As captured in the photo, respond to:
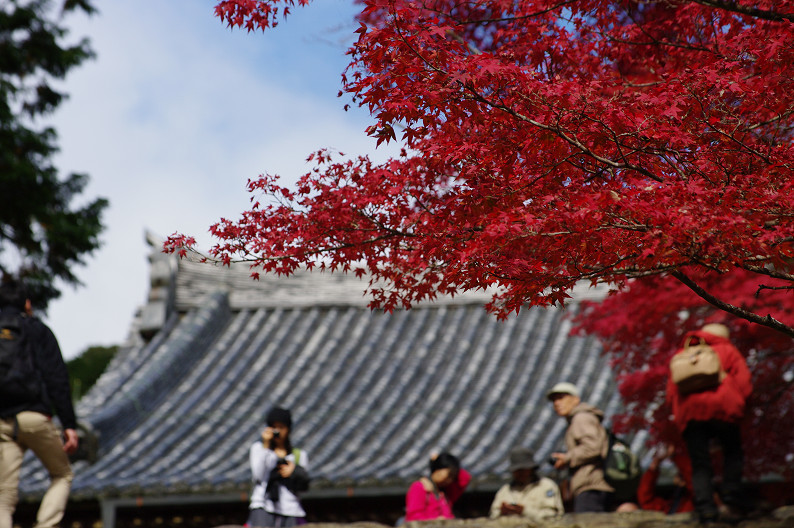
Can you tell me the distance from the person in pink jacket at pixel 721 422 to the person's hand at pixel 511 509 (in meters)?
1.29

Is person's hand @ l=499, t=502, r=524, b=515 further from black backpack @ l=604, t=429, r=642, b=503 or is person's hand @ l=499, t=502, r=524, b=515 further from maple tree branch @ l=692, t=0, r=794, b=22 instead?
maple tree branch @ l=692, t=0, r=794, b=22

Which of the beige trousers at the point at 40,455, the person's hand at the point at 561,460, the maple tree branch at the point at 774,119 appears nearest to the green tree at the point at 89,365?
the beige trousers at the point at 40,455

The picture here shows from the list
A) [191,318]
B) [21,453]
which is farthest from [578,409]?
[191,318]

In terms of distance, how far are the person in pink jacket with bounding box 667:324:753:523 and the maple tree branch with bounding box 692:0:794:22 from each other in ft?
10.1

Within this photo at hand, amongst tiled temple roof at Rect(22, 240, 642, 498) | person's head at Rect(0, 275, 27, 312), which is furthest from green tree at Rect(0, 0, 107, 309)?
person's head at Rect(0, 275, 27, 312)

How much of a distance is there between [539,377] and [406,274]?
8.26m

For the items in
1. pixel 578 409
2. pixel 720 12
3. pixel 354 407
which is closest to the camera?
pixel 720 12

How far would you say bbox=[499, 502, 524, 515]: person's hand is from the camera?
23.8 feet

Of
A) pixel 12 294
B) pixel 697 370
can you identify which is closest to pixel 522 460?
pixel 697 370

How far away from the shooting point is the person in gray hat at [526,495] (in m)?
7.29

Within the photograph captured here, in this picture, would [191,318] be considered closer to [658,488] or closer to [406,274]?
[658,488]

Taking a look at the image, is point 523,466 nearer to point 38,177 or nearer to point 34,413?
point 34,413

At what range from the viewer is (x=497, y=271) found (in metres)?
4.27

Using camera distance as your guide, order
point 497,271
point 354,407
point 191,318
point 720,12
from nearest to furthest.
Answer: point 497,271 → point 720,12 → point 354,407 → point 191,318
